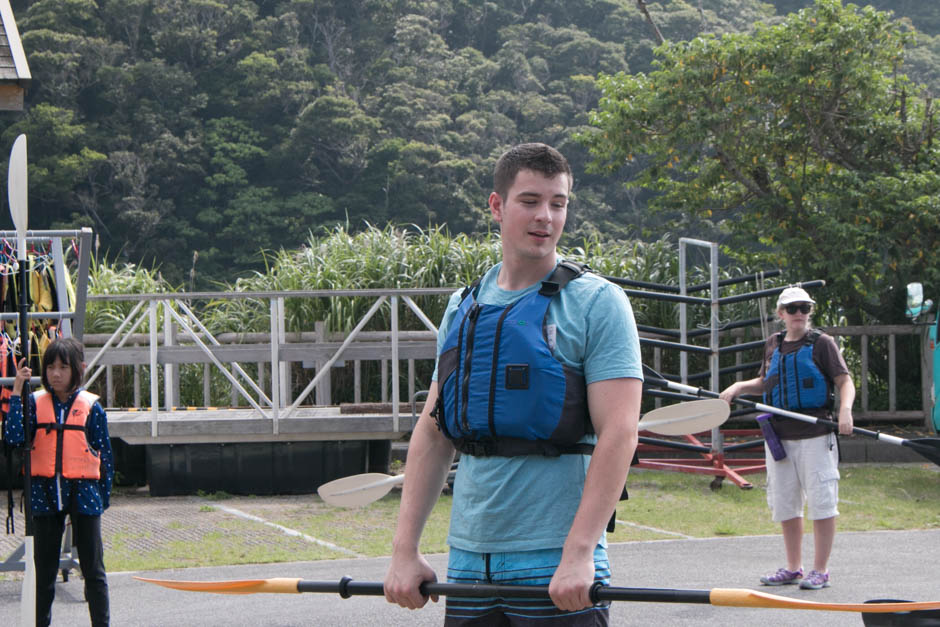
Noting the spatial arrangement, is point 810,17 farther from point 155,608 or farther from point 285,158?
point 285,158

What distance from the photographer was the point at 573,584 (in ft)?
8.14

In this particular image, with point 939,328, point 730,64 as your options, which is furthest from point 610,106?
point 939,328

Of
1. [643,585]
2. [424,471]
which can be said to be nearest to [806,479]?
[643,585]

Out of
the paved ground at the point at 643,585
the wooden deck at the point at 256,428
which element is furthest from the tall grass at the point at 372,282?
the paved ground at the point at 643,585

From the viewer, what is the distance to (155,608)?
6461 millimetres

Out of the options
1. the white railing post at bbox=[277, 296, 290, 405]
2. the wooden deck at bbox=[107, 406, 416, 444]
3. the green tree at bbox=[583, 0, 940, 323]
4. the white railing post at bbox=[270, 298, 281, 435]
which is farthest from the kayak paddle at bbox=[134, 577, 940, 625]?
the green tree at bbox=[583, 0, 940, 323]

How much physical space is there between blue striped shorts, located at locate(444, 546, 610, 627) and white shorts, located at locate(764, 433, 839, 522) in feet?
14.0

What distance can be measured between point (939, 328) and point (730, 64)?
451cm

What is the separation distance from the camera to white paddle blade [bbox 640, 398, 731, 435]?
137 inches

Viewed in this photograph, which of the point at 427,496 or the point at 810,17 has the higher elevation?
the point at 810,17

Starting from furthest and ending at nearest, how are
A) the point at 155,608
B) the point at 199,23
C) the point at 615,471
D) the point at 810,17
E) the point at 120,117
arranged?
the point at 199,23 → the point at 120,117 → the point at 810,17 → the point at 155,608 → the point at 615,471

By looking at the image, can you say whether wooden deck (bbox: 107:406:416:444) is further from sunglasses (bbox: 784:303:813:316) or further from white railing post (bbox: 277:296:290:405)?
sunglasses (bbox: 784:303:813:316)

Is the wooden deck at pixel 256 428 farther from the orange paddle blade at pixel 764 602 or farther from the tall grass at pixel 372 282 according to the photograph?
the orange paddle blade at pixel 764 602

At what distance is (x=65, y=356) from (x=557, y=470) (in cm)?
371
